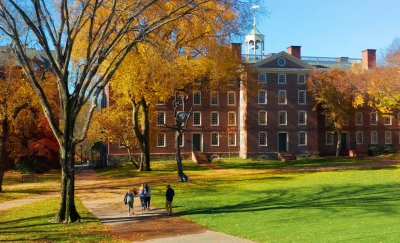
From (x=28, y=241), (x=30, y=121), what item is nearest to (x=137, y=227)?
(x=28, y=241)

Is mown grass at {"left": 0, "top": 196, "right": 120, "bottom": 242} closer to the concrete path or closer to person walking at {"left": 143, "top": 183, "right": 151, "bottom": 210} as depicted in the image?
the concrete path

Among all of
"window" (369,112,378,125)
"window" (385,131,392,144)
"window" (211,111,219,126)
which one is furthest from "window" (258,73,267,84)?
"window" (385,131,392,144)

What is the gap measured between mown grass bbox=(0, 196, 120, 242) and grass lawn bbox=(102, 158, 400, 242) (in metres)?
3.84

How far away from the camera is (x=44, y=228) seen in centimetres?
1669

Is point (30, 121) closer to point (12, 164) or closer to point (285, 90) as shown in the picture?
point (12, 164)

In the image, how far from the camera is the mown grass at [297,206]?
13.7 m

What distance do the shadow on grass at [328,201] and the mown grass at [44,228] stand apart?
14.3 feet

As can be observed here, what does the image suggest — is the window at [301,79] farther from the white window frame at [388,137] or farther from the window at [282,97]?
the white window frame at [388,137]

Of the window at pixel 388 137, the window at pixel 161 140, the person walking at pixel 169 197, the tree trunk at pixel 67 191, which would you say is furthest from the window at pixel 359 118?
the tree trunk at pixel 67 191

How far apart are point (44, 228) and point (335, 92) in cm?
4315

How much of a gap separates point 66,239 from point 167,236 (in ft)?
10.4

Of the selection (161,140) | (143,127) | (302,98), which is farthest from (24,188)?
(302,98)

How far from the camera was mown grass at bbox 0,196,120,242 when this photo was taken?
581 inches

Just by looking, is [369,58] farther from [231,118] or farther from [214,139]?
[214,139]
